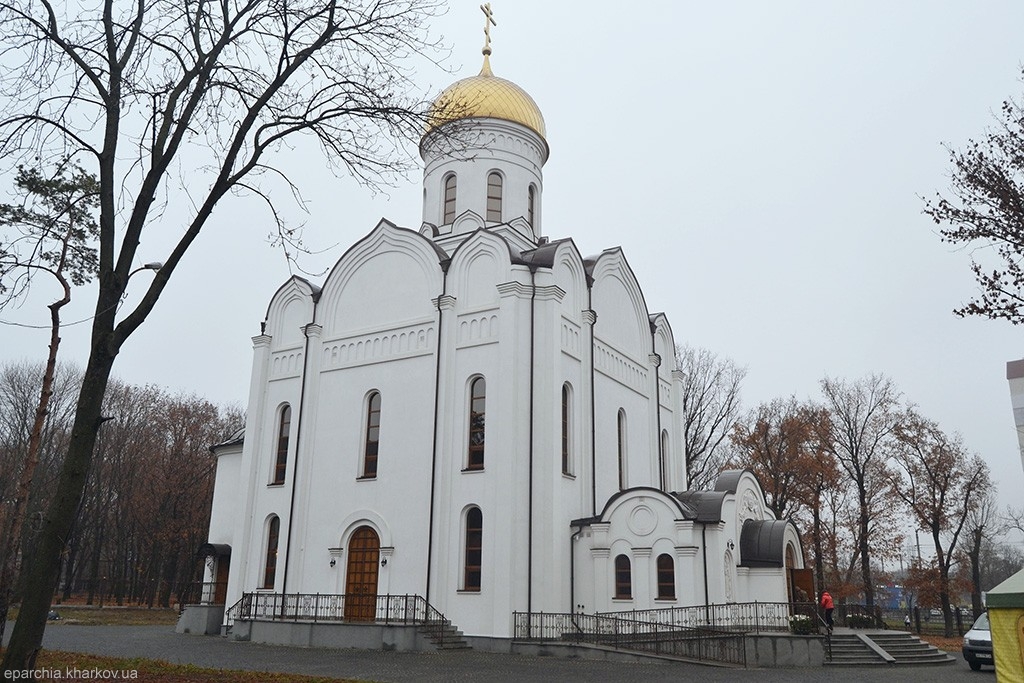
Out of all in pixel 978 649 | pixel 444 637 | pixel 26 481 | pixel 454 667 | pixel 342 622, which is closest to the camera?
pixel 26 481

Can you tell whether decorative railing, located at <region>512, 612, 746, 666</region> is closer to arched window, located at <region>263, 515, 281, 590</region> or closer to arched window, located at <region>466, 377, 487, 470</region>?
arched window, located at <region>466, 377, 487, 470</region>

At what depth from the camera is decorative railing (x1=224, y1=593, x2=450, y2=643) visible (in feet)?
63.0

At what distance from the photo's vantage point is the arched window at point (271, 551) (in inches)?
901

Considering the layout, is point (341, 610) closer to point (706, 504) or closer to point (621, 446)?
point (621, 446)

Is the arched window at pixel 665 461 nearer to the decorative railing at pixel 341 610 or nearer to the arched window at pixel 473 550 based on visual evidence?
the arched window at pixel 473 550

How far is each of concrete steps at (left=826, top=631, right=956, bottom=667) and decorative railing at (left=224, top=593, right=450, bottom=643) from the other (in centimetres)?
884

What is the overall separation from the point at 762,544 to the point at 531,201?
1303 centimetres

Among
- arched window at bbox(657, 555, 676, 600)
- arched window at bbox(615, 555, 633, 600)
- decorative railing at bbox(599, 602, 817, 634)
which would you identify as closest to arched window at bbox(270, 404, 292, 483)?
arched window at bbox(615, 555, 633, 600)

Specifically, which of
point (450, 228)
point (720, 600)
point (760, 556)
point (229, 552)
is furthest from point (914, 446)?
point (229, 552)

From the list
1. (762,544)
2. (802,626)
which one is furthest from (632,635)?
(762,544)

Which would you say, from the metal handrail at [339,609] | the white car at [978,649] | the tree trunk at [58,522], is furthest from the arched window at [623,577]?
the tree trunk at [58,522]

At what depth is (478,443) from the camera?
2069cm

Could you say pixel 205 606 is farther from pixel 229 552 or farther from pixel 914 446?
pixel 914 446

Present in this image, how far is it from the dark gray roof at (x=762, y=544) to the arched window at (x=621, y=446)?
12.4 ft
